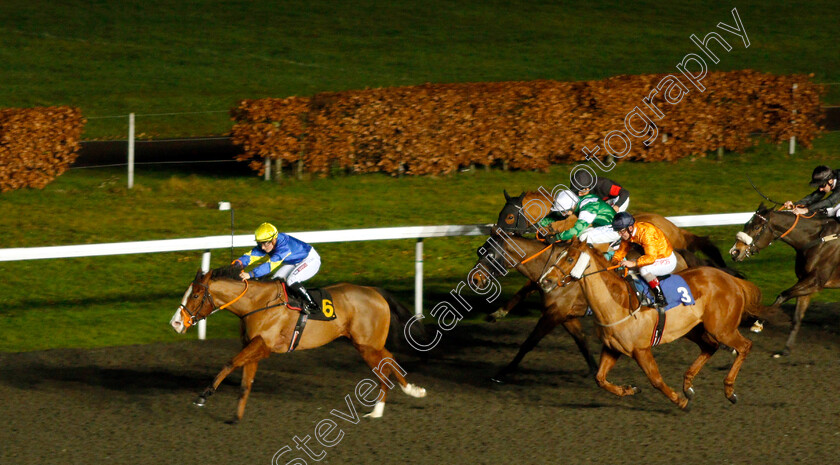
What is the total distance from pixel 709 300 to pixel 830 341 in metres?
1.93

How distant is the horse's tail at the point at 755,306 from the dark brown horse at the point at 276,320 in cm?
247

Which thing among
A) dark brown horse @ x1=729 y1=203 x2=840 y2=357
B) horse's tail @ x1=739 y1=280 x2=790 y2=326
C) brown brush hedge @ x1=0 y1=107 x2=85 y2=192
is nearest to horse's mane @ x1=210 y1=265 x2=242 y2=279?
horse's tail @ x1=739 y1=280 x2=790 y2=326

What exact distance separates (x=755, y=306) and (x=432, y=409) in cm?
252

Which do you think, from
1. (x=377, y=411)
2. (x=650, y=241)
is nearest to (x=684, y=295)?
(x=650, y=241)

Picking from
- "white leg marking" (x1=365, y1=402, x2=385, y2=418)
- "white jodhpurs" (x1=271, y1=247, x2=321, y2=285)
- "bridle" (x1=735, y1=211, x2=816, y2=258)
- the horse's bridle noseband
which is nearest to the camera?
the horse's bridle noseband

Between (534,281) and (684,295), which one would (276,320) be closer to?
(534,281)

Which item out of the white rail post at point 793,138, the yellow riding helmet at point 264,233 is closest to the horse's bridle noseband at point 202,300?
the yellow riding helmet at point 264,233

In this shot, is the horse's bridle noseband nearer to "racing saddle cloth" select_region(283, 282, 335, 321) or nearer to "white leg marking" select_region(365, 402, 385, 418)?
"racing saddle cloth" select_region(283, 282, 335, 321)

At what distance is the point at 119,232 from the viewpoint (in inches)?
444

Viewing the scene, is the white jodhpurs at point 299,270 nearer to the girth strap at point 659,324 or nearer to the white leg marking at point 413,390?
the white leg marking at point 413,390

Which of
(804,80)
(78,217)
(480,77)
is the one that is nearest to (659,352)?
(78,217)

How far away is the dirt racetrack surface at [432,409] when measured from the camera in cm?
595

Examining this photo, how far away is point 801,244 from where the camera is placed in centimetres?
830

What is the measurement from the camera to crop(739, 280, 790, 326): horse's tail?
7.10m
